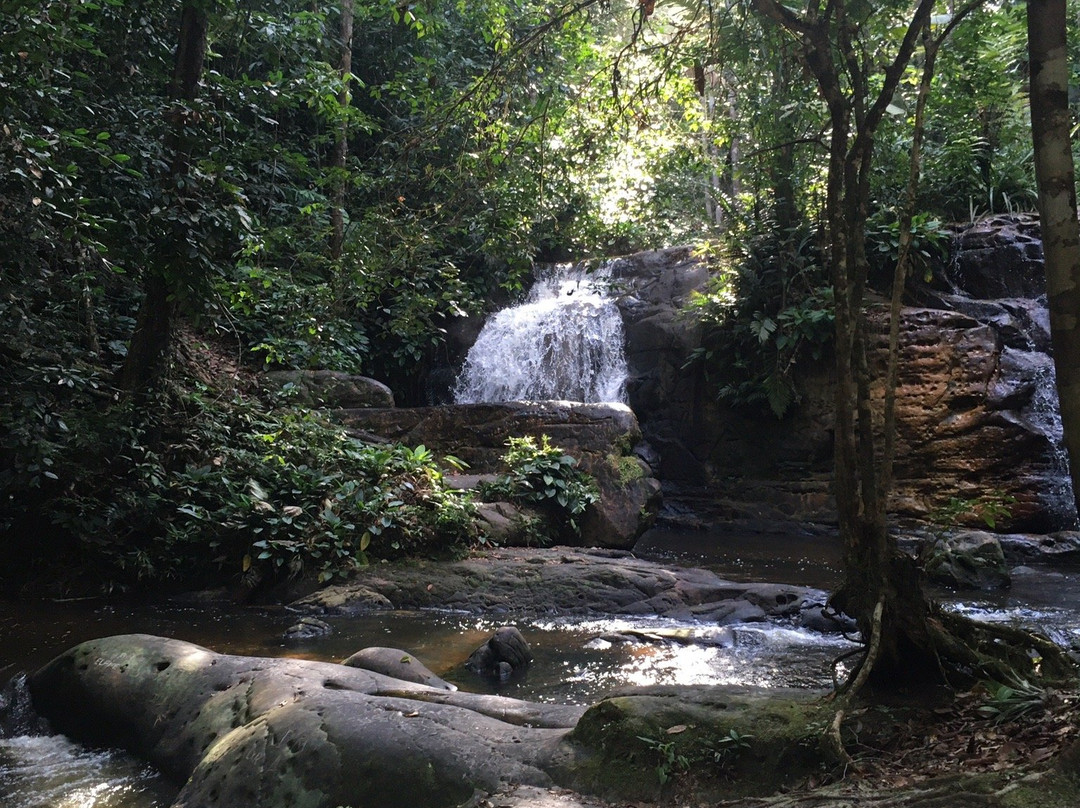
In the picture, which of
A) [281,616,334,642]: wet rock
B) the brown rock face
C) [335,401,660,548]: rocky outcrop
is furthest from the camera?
the brown rock face

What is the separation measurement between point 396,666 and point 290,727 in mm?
1618

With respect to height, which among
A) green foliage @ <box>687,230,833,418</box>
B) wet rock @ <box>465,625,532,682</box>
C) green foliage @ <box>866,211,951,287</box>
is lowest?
wet rock @ <box>465,625,532,682</box>

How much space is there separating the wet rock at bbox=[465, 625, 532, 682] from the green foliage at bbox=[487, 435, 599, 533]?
397 centimetres

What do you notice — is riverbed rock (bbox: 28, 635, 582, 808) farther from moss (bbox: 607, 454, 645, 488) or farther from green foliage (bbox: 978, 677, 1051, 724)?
moss (bbox: 607, 454, 645, 488)

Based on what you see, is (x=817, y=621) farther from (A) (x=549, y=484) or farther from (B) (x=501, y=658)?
(A) (x=549, y=484)

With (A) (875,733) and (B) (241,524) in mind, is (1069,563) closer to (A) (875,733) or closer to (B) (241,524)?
(A) (875,733)

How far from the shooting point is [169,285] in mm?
8109

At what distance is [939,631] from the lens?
10.9 feet

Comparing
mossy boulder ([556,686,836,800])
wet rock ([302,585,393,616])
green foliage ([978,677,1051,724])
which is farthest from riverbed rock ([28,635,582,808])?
wet rock ([302,585,393,616])

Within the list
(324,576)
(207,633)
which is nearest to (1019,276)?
(324,576)

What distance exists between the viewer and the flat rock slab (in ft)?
24.0

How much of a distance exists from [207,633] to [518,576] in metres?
2.82

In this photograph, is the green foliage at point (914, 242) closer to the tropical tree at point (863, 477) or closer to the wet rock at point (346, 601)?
the wet rock at point (346, 601)

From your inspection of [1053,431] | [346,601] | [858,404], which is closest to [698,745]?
[858,404]
